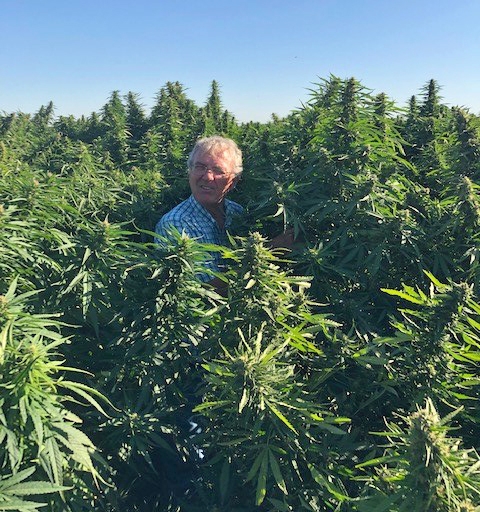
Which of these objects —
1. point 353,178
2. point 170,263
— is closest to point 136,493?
point 170,263

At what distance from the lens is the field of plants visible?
1502mm

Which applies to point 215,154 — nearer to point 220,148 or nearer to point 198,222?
point 220,148

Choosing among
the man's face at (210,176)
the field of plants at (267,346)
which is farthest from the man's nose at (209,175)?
the field of plants at (267,346)

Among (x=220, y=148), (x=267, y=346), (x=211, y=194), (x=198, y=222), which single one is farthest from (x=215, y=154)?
(x=267, y=346)

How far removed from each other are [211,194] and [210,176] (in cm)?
12

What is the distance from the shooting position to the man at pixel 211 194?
320cm

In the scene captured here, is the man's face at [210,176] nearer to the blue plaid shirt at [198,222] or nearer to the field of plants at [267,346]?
the blue plaid shirt at [198,222]

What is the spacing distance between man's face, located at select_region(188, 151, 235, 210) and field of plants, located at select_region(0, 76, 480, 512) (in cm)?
39

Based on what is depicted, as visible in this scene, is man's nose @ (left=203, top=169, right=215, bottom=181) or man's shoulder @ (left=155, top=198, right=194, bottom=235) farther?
man's nose @ (left=203, top=169, right=215, bottom=181)

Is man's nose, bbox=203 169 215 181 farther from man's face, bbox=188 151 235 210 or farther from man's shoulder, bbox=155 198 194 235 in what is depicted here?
man's shoulder, bbox=155 198 194 235

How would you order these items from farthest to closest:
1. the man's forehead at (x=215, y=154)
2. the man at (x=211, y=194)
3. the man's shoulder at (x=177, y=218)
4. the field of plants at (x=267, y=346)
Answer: the man's forehead at (x=215, y=154) → the man at (x=211, y=194) → the man's shoulder at (x=177, y=218) → the field of plants at (x=267, y=346)

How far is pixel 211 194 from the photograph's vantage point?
Answer: 3.34 m

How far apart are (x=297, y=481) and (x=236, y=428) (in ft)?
0.93

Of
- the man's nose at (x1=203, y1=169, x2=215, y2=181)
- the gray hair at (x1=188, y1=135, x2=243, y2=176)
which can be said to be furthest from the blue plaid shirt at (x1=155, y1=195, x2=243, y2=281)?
the gray hair at (x1=188, y1=135, x2=243, y2=176)
